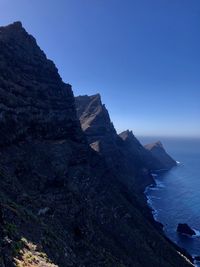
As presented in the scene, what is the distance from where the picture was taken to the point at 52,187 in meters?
73.8

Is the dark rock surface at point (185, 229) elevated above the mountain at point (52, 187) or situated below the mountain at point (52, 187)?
below

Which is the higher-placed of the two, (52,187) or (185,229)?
(52,187)

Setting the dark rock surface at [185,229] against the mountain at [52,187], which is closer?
the mountain at [52,187]

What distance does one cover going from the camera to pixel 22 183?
226 feet

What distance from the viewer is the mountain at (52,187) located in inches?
1923

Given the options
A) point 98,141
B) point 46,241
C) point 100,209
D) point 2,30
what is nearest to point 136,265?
point 100,209

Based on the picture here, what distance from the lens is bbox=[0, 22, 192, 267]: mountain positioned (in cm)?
4884

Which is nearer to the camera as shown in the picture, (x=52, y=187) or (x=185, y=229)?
(x=52, y=187)

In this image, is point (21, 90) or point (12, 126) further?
point (21, 90)

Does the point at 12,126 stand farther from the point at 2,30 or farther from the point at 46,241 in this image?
the point at 2,30

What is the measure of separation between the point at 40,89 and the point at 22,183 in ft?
122

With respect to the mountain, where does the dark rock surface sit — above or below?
below

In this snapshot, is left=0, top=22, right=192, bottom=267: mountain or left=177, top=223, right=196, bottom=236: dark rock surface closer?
left=0, top=22, right=192, bottom=267: mountain

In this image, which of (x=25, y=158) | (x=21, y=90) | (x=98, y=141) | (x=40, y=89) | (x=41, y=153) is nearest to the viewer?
(x=25, y=158)
